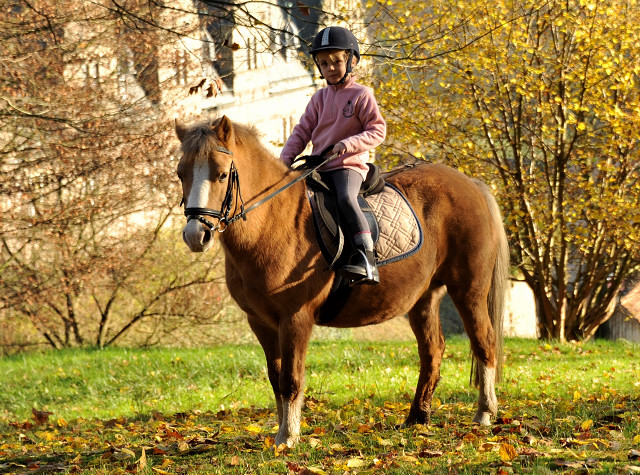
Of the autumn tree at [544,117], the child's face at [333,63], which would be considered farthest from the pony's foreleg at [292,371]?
the autumn tree at [544,117]

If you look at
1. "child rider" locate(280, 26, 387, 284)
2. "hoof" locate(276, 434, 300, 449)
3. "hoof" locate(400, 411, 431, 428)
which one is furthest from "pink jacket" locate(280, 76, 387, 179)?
"hoof" locate(400, 411, 431, 428)

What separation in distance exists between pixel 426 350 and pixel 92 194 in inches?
301

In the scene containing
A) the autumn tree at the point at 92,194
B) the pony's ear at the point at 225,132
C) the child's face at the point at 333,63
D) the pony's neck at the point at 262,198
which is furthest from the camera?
the autumn tree at the point at 92,194

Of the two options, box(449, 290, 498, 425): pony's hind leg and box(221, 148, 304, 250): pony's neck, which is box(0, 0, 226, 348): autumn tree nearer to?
box(221, 148, 304, 250): pony's neck

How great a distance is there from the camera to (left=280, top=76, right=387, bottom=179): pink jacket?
5.39 meters

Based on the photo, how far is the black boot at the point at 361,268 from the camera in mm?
5172

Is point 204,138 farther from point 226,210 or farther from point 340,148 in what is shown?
point 340,148

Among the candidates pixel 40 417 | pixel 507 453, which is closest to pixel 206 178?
pixel 507 453

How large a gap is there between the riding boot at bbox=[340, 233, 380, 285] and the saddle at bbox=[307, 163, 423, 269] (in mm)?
80

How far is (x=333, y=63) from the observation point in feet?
17.8

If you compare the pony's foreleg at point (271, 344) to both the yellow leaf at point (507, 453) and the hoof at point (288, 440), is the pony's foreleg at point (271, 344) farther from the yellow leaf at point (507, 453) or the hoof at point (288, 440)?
the yellow leaf at point (507, 453)

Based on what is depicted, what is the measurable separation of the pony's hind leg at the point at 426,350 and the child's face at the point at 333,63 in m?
1.96

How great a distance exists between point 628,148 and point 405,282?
7.97 m

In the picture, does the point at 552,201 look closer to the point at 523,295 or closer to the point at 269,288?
the point at 269,288
